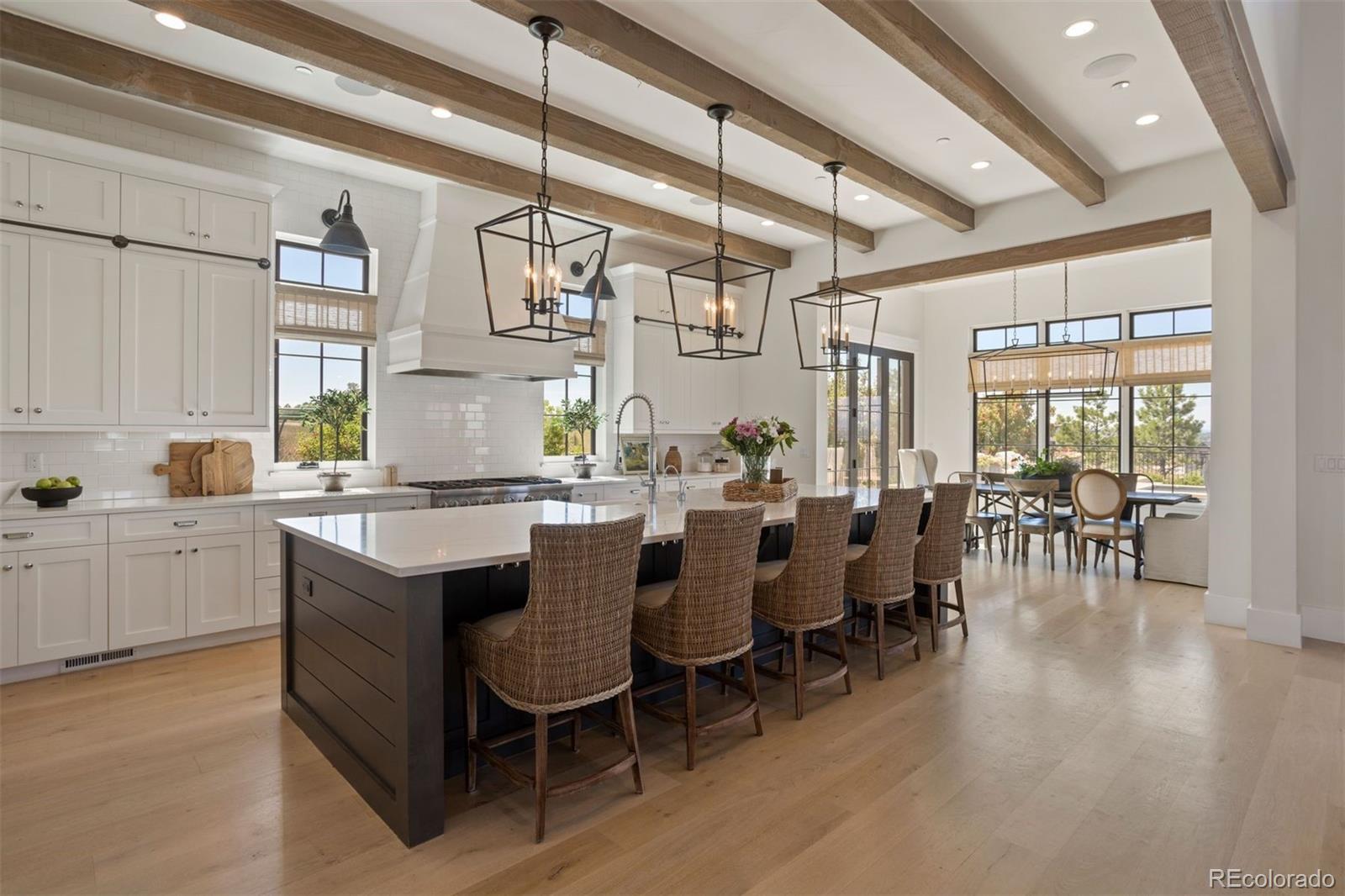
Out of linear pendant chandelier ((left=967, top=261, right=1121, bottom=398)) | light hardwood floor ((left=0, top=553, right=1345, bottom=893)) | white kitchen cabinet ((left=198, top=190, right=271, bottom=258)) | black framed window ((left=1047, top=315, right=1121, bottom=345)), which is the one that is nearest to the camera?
light hardwood floor ((left=0, top=553, right=1345, bottom=893))

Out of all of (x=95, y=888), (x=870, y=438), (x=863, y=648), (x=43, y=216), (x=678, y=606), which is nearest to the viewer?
(x=95, y=888)

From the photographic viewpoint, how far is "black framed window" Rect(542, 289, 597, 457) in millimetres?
6582

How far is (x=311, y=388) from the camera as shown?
5207 mm

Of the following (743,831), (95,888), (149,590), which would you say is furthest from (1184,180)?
(149,590)

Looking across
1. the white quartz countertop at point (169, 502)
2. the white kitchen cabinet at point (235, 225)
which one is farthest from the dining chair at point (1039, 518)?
the white kitchen cabinet at point (235, 225)

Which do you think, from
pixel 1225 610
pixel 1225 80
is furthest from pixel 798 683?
pixel 1225 610

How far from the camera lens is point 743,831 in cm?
230

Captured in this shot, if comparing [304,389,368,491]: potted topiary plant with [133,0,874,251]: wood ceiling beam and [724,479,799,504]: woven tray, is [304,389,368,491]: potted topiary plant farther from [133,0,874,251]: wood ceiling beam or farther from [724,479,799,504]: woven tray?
[724,479,799,504]: woven tray

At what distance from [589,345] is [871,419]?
393 centimetres

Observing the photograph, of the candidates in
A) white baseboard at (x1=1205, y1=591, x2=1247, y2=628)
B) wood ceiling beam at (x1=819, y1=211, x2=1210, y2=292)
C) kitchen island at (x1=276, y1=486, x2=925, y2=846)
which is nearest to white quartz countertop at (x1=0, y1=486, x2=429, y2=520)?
kitchen island at (x1=276, y1=486, x2=925, y2=846)

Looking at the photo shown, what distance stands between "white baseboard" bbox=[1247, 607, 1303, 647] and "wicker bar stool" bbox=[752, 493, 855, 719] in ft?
9.91

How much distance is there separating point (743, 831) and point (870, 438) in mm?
6942

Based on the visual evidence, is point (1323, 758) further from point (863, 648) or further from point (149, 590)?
point (149, 590)

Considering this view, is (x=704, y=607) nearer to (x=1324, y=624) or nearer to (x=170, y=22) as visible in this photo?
(x=170, y=22)
